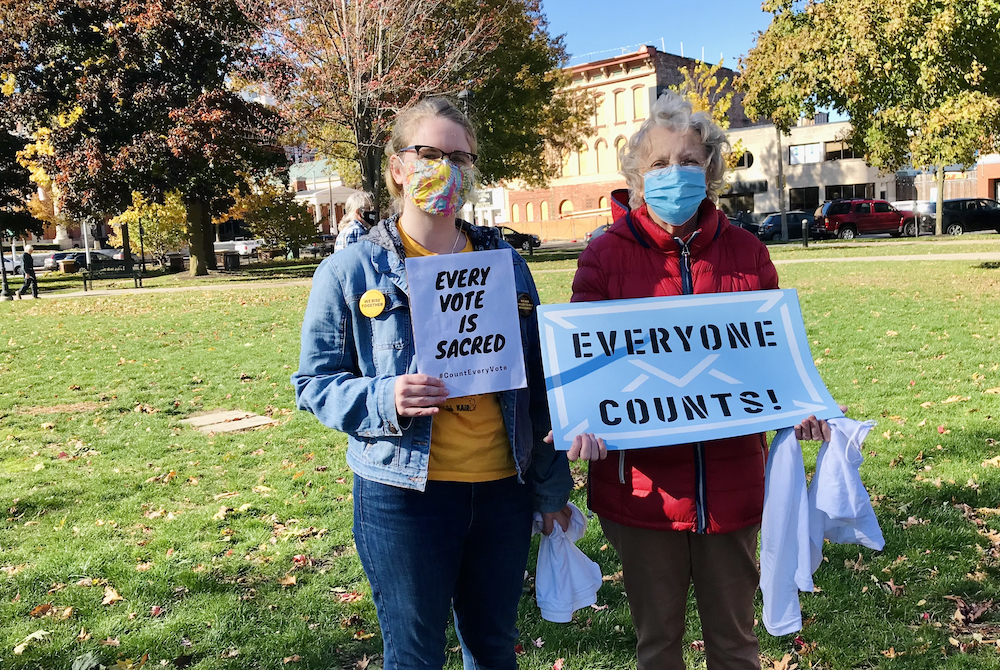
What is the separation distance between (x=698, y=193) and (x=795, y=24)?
18.3 m

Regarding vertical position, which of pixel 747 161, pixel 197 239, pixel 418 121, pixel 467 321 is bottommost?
pixel 467 321

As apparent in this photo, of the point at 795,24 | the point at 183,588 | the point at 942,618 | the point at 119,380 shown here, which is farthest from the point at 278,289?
the point at 942,618

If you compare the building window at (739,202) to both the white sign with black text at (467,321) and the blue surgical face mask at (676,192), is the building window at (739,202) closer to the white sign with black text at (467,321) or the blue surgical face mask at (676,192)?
the blue surgical face mask at (676,192)

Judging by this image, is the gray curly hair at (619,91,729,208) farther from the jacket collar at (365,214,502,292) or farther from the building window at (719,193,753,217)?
the building window at (719,193,753,217)

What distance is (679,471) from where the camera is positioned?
2.45 m

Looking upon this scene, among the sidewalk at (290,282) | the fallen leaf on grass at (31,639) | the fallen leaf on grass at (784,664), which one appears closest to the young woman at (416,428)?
the fallen leaf on grass at (784,664)

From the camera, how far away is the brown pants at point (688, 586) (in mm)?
2488

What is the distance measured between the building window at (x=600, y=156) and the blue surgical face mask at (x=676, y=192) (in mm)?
55598

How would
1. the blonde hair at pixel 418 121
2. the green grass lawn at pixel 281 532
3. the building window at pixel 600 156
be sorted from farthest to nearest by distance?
the building window at pixel 600 156 → the green grass lawn at pixel 281 532 → the blonde hair at pixel 418 121

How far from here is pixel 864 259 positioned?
22.2m

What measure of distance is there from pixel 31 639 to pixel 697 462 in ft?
10.7

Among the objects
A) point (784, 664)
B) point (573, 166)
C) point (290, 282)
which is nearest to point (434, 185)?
point (784, 664)

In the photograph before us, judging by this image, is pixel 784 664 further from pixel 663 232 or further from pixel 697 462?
pixel 663 232

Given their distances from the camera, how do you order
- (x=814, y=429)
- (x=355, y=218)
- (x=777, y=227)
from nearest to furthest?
(x=814, y=429)
(x=355, y=218)
(x=777, y=227)
